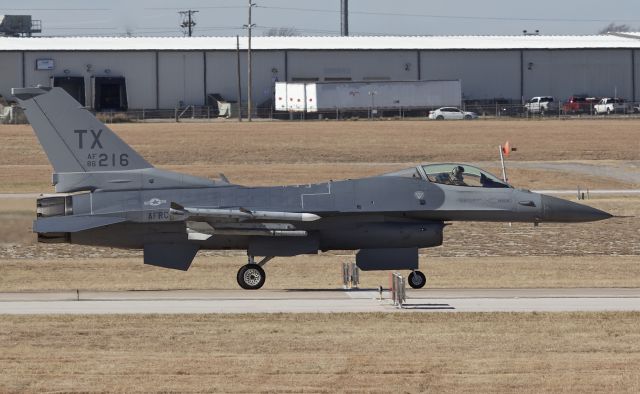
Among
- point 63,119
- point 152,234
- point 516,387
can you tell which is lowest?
point 516,387

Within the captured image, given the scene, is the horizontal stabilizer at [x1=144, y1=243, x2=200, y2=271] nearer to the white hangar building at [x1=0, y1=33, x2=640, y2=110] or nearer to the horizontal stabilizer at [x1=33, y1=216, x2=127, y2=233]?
the horizontal stabilizer at [x1=33, y1=216, x2=127, y2=233]

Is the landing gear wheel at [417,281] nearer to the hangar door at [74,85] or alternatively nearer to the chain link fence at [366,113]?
the chain link fence at [366,113]

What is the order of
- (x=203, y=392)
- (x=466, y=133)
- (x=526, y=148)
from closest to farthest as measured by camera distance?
(x=203, y=392) < (x=526, y=148) < (x=466, y=133)

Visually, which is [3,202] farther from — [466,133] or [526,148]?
[466,133]

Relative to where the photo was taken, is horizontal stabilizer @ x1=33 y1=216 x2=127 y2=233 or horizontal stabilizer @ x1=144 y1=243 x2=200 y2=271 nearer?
horizontal stabilizer @ x1=33 y1=216 x2=127 y2=233

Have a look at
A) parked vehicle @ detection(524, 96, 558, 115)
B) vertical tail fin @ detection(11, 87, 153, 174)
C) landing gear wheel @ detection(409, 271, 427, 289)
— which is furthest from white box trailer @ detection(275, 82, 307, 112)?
landing gear wheel @ detection(409, 271, 427, 289)

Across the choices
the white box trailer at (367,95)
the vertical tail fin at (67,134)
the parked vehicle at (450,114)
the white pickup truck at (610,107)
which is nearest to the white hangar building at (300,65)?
the white box trailer at (367,95)

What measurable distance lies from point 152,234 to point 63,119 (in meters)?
3.06

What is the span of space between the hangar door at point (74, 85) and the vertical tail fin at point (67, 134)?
261ft

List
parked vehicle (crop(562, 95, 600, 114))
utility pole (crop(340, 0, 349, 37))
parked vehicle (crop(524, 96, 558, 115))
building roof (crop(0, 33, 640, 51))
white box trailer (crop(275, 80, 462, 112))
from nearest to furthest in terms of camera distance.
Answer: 1. white box trailer (crop(275, 80, 462, 112))
2. parked vehicle (crop(524, 96, 558, 115))
3. parked vehicle (crop(562, 95, 600, 114))
4. building roof (crop(0, 33, 640, 51))
5. utility pole (crop(340, 0, 349, 37))

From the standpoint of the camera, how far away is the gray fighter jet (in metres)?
26.6

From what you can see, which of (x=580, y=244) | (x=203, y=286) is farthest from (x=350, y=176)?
(x=203, y=286)

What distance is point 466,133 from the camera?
78500mm

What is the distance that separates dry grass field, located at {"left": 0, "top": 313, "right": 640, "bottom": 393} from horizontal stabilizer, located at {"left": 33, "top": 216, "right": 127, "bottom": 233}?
3202 mm
